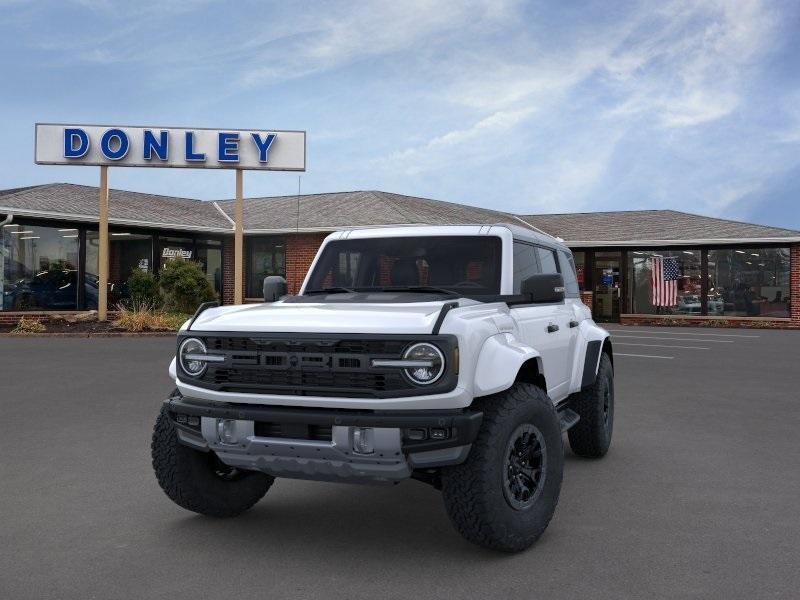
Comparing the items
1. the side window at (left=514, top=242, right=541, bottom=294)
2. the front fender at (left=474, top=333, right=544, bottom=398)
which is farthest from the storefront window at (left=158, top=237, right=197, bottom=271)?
the front fender at (left=474, top=333, right=544, bottom=398)

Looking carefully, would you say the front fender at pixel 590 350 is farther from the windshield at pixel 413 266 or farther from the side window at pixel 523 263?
the windshield at pixel 413 266

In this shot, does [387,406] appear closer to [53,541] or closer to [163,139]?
[53,541]

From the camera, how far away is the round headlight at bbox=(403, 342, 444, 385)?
3.86 m

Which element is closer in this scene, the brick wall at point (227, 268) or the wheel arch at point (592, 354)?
the wheel arch at point (592, 354)

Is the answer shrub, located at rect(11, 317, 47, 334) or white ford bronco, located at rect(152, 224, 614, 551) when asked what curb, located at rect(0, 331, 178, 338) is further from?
white ford bronco, located at rect(152, 224, 614, 551)

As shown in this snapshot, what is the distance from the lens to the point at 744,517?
4871mm

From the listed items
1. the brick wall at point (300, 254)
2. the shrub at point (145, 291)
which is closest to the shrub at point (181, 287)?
the shrub at point (145, 291)

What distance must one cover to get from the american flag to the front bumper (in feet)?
89.7

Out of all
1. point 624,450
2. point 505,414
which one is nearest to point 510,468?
point 505,414

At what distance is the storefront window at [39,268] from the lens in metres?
23.5

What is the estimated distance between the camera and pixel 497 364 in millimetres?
4121

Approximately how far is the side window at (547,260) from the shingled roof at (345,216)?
707 inches

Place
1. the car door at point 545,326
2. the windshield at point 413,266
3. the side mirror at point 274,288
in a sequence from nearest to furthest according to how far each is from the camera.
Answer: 1. the car door at point 545,326
2. the windshield at point 413,266
3. the side mirror at point 274,288

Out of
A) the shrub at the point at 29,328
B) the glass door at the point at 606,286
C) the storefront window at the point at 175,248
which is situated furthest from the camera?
the glass door at the point at 606,286
